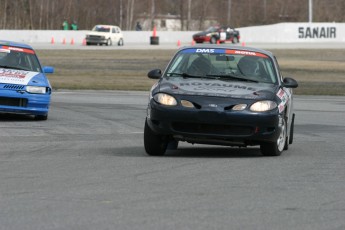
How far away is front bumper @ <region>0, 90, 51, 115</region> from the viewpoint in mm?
17375

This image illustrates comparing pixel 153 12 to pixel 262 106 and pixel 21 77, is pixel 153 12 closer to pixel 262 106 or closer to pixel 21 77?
pixel 21 77

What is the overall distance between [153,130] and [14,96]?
5806 millimetres

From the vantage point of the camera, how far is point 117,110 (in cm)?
2083

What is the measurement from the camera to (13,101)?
17.5 meters

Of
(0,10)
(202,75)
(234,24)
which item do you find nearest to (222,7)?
(234,24)

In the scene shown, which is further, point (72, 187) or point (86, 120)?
point (86, 120)

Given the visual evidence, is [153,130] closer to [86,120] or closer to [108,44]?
[86,120]

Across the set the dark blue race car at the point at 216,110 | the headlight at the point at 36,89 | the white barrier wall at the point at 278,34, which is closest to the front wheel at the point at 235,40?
the white barrier wall at the point at 278,34

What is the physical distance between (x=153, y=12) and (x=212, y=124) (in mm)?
88947

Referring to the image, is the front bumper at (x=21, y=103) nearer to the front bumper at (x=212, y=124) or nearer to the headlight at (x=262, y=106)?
the front bumper at (x=212, y=124)

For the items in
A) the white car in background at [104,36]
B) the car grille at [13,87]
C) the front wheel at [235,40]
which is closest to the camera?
the car grille at [13,87]

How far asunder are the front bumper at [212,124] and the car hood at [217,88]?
0.22 meters

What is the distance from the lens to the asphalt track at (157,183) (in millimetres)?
Answer: 7836

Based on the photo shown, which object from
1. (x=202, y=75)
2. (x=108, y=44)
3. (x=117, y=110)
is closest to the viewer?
(x=202, y=75)
